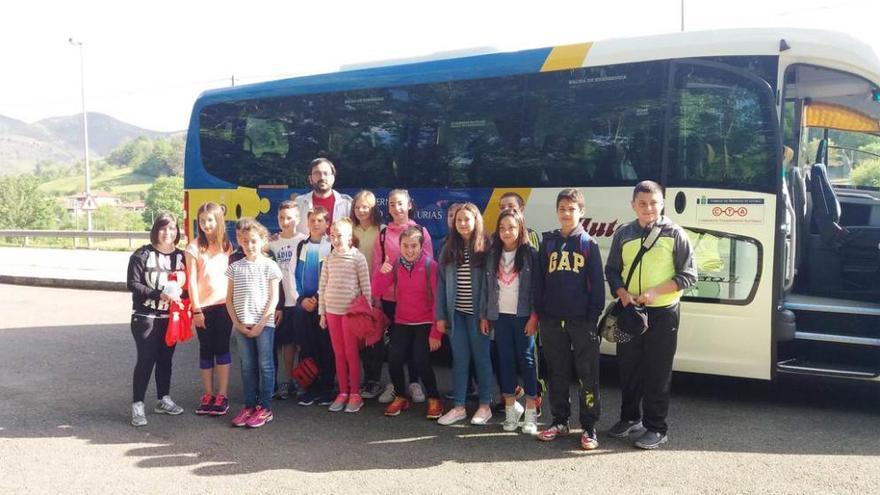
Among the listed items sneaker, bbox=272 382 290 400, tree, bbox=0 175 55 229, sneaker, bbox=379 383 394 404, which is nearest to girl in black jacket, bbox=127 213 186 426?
sneaker, bbox=272 382 290 400

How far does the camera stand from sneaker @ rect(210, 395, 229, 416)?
562 cm

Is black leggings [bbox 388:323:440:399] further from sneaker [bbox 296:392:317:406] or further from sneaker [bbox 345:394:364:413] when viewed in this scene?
sneaker [bbox 296:392:317:406]

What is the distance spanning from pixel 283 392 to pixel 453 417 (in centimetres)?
167

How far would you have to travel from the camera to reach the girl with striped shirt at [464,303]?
5.20 metres

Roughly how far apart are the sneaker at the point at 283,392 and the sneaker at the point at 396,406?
998mm

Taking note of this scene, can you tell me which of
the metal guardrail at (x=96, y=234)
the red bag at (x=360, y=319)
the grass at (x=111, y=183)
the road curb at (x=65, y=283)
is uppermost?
the grass at (x=111, y=183)

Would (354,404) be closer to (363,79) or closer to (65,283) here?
(363,79)

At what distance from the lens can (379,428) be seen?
5.29m

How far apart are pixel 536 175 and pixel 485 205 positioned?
0.59 m

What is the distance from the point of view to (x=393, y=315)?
19.9 ft

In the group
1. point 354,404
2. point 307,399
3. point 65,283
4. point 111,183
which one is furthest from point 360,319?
point 111,183

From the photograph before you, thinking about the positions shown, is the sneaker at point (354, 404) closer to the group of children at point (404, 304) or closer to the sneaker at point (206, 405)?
the group of children at point (404, 304)

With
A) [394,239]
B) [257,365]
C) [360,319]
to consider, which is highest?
[394,239]

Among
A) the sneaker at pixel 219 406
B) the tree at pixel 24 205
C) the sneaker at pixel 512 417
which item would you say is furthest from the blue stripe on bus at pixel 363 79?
the tree at pixel 24 205
